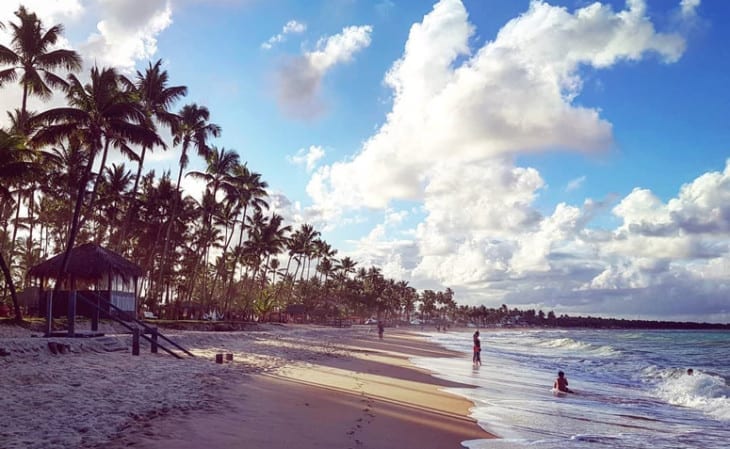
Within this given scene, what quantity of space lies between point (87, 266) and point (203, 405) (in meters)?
18.7

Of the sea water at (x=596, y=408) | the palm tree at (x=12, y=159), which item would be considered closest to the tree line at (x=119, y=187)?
the palm tree at (x=12, y=159)

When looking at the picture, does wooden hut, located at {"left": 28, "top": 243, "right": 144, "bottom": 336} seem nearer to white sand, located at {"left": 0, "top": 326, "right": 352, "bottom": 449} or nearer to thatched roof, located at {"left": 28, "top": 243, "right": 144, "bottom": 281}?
thatched roof, located at {"left": 28, "top": 243, "right": 144, "bottom": 281}

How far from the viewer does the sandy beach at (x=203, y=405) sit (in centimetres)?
636

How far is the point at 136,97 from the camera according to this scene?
23.9m

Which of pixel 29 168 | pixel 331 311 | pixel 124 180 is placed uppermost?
pixel 124 180

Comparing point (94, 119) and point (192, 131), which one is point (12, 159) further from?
point (192, 131)

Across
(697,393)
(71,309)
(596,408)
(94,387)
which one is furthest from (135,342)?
(697,393)

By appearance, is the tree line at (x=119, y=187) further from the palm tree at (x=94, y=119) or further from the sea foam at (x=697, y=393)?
the sea foam at (x=697, y=393)

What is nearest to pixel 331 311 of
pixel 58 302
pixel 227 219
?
pixel 227 219

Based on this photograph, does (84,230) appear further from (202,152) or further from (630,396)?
(630,396)

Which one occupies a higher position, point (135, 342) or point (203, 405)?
point (135, 342)

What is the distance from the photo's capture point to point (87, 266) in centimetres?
2436

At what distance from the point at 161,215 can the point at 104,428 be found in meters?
36.1

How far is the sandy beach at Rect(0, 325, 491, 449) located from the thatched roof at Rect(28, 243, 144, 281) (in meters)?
9.49
